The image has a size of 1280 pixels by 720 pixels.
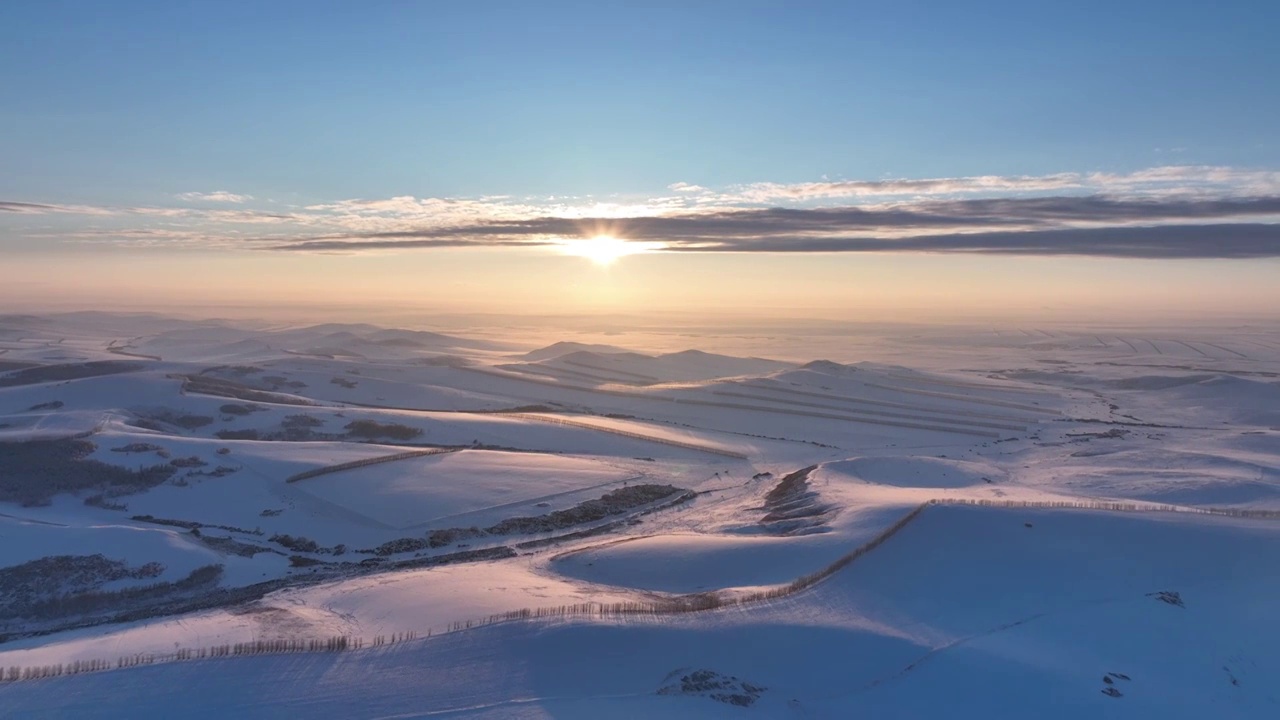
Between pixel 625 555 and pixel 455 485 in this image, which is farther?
pixel 455 485

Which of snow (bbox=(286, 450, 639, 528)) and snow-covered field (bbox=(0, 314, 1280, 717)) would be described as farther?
snow (bbox=(286, 450, 639, 528))

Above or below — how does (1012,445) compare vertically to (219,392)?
below

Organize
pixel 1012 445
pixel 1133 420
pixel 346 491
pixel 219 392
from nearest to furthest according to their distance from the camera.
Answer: pixel 346 491
pixel 1012 445
pixel 219 392
pixel 1133 420

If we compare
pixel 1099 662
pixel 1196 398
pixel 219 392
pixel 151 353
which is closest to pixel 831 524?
pixel 1099 662

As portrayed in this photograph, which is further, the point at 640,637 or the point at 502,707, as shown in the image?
the point at 640,637

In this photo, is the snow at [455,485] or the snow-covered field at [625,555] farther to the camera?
→ the snow at [455,485]

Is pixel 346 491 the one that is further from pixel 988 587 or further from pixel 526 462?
pixel 988 587

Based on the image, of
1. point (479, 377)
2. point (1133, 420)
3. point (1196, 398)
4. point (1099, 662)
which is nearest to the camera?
point (1099, 662)

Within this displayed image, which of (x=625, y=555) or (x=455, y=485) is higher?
(x=625, y=555)
